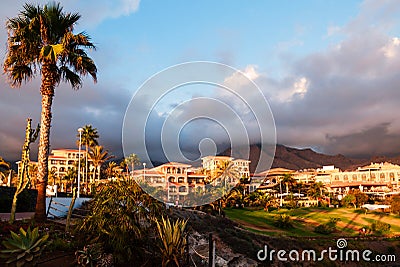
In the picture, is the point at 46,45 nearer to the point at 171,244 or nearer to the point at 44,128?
the point at 44,128

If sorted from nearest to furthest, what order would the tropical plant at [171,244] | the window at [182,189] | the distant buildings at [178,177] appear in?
the tropical plant at [171,244]
the distant buildings at [178,177]
the window at [182,189]

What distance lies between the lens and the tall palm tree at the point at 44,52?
15156 millimetres

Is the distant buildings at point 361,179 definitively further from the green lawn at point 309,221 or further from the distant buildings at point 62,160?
the distant buildings at point 62,160

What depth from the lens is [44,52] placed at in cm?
1502

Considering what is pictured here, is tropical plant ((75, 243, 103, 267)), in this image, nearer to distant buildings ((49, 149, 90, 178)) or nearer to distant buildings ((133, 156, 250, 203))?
distant buildings ((133, 156, 250, 203))

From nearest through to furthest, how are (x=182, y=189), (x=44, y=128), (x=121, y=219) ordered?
1. (x=121, y=219)
2. (x=182, y=189)
3. (x=44, y=128)

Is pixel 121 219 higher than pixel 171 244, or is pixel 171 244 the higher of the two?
pixel 121 219

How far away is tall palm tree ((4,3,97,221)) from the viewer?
1516 centimetres

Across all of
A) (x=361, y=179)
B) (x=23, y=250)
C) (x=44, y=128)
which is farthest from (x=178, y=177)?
(x=361, y=179)

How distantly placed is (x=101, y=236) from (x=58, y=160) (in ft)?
357

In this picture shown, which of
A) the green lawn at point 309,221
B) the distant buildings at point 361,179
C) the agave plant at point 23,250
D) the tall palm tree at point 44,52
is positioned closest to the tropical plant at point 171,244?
the agave plant at point 23,250

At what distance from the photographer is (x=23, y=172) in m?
13.2

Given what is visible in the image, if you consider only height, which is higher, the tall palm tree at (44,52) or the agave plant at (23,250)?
the tall palm tree at (44,52)

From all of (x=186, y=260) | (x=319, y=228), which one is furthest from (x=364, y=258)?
(x=319, y=228)
